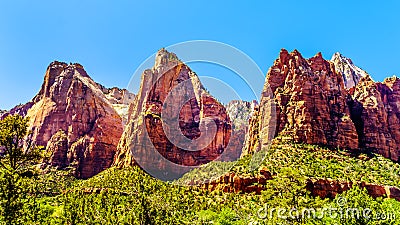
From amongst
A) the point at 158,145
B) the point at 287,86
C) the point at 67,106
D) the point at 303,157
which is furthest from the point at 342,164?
the point at 67,106

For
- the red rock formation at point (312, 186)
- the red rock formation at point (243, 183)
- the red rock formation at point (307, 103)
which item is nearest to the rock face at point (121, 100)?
the red rock formation at point (307, 103)

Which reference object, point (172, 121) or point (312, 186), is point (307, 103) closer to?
point (312, 186)

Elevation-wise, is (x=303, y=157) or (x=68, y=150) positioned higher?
(x=68, y=150)

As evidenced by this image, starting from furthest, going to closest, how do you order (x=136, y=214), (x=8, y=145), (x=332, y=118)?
(x=332, y=118) < (x=136, y=214) < (x=8, y=145)

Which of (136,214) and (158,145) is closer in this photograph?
(136,214)

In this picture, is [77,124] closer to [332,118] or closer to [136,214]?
[332,118]
